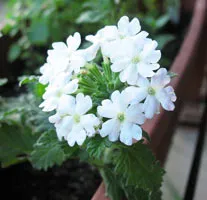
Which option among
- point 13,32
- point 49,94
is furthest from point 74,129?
point 13,32

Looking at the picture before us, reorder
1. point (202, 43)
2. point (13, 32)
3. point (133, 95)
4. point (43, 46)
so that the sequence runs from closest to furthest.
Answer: point (133, 95) < point (13, 32) < point (43, 46) < point (202, 43)

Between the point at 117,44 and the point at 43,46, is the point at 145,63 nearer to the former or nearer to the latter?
the point at 117,44

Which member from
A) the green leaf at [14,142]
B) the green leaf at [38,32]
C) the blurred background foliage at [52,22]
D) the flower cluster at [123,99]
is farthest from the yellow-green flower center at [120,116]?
the green leaf at [38,32]

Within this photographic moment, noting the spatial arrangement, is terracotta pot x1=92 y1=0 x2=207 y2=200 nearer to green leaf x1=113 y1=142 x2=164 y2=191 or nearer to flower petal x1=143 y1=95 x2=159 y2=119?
green leaf x1=113 y1=142 x2=164 y2=191

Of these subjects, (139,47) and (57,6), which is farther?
(57,6)

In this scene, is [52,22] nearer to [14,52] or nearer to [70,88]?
[14,52]

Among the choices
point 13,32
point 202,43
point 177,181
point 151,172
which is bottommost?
point 177,181

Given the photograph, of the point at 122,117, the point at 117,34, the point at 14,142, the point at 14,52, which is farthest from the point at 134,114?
the point at 14,52
